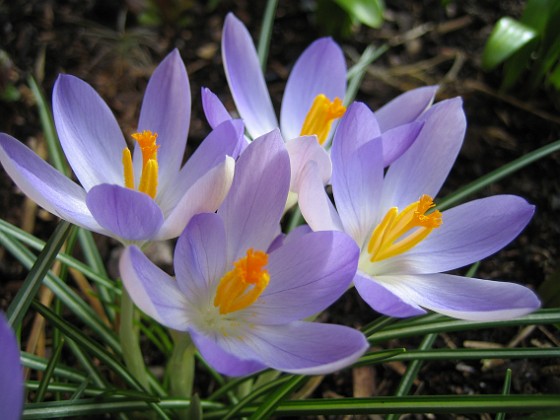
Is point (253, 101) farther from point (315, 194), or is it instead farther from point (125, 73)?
point (125, 73)

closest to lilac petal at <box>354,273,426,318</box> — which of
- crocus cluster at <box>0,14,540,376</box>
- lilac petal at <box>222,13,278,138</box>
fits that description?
crocus cluster at <box>0,14,540,376</box>

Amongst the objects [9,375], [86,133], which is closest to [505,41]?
[86,133]

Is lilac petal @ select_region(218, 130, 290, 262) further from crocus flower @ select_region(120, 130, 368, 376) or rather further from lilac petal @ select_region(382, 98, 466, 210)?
lilac petal @ select_region(382, 98, 466, 210)

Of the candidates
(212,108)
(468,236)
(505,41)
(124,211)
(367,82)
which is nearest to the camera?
(124,211)

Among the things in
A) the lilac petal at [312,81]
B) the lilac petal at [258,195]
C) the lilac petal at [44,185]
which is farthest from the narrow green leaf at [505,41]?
the lilac petal at [44,185]

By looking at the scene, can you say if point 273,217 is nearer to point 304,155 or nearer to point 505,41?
point 304,155

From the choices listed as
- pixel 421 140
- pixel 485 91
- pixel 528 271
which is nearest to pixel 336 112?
pixel 421 140

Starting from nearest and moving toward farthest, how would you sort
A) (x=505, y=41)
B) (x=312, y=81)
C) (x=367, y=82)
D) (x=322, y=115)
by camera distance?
(x=322, y=115), (x=312, y=81), (x=505, y=41), (x=367, y=82)
